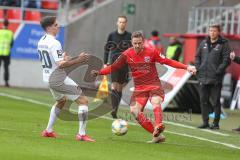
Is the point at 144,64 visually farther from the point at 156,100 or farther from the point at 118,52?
the point at 118,52

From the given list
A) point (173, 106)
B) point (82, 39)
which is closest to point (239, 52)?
point (173, 106)

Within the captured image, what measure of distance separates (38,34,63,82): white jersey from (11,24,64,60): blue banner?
1706cm

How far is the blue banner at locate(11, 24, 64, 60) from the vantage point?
30.5 meters

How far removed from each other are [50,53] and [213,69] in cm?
570

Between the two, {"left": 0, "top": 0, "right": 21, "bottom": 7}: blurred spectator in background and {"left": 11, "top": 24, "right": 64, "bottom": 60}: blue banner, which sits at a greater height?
{"left": 0, "top": 0, "right": 21, "bottom": 7}: blurred spectator in background

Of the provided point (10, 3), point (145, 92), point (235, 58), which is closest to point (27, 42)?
point (10, 3)

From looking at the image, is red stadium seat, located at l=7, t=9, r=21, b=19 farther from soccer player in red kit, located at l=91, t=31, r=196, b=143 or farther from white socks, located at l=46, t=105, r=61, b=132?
white socks, located at l=46, t=105, r=61, b=132

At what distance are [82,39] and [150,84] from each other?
1891 cm

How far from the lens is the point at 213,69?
18109 millimetres

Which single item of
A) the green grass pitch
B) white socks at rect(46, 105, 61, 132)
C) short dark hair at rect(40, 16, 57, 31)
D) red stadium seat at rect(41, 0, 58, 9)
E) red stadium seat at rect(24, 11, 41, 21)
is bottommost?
the green grass pitch

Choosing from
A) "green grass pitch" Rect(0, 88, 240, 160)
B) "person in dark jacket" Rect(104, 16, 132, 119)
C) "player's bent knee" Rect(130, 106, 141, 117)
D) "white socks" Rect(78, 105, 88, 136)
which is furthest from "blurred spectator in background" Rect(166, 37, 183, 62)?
"white socks" Rect(78, 105, 88, 136)

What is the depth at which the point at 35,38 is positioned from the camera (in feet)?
101

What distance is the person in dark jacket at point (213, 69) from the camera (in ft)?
59.1

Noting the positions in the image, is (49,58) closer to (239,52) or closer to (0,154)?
(0,154)
